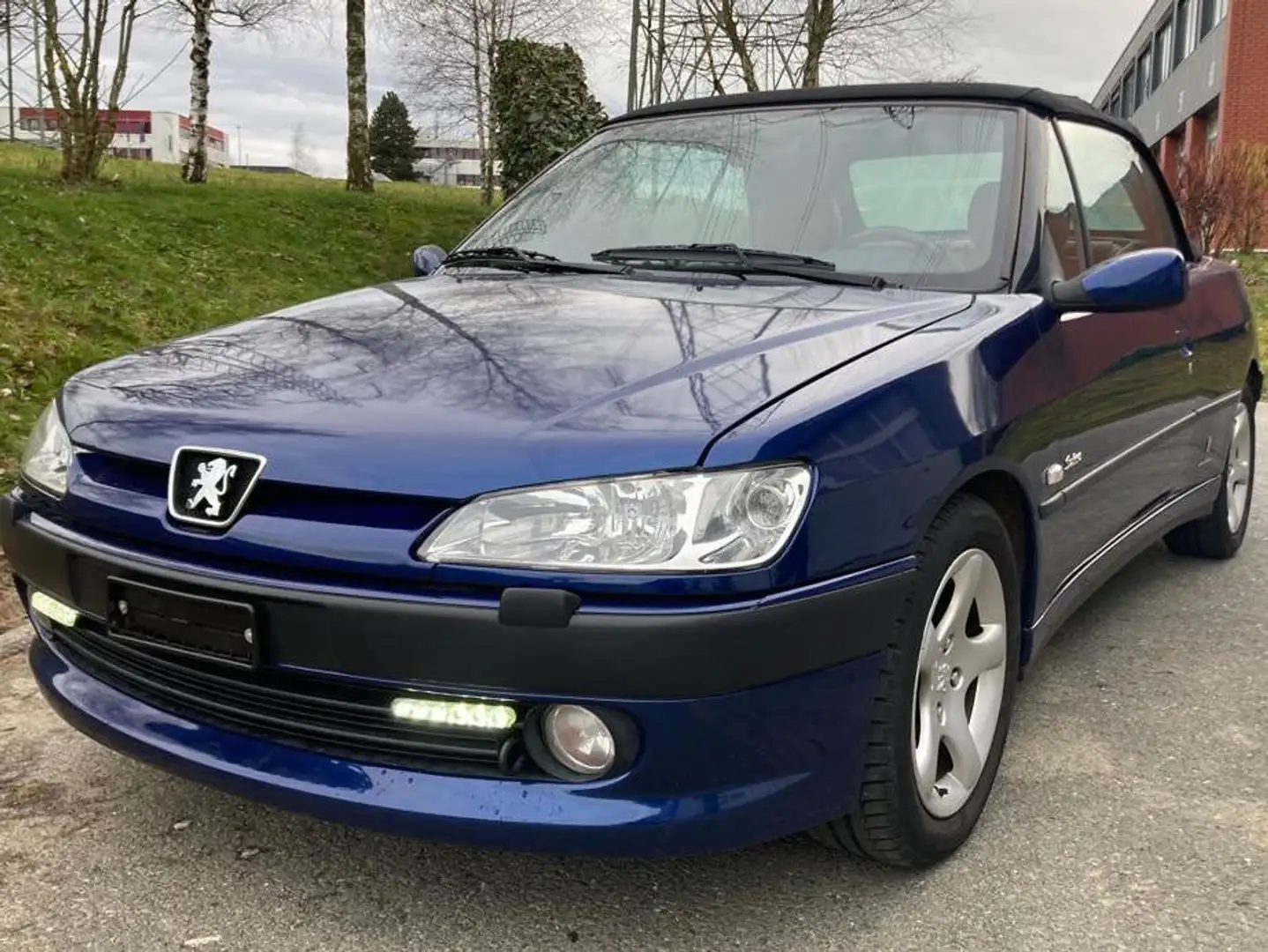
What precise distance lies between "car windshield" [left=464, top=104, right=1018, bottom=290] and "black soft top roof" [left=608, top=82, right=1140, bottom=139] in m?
0.05

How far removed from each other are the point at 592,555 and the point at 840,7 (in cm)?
1376

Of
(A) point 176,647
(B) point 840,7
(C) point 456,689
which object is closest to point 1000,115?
(C) point 456,689

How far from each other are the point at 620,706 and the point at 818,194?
1711mm

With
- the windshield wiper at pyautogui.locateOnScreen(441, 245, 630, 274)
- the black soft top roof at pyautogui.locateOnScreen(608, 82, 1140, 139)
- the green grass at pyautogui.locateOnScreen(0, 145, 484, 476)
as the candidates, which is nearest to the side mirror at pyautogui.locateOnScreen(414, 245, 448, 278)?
the windshield wiper at pyautogui.locateOnScreen(441, 245, 630, 274)

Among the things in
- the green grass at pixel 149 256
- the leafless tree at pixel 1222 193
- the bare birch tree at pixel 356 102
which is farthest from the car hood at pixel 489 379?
the leafless tree at pixel 1222 193

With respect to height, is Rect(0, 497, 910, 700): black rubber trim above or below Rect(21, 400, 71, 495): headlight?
below

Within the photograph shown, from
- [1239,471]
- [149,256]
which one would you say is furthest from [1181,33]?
[1239,471]

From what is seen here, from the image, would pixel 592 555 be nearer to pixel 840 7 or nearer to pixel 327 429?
pixel 327 429

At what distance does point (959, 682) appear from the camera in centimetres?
243

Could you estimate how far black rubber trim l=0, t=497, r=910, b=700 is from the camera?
5.91 feet

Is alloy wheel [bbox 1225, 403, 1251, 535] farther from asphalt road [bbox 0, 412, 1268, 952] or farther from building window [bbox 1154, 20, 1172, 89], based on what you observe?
building window [bbox 1154, 20, 1172, 89]

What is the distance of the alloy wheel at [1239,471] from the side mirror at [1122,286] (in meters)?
1.94

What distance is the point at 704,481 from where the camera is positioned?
1854mm

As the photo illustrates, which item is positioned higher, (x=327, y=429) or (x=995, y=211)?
(x=995, y=211)
